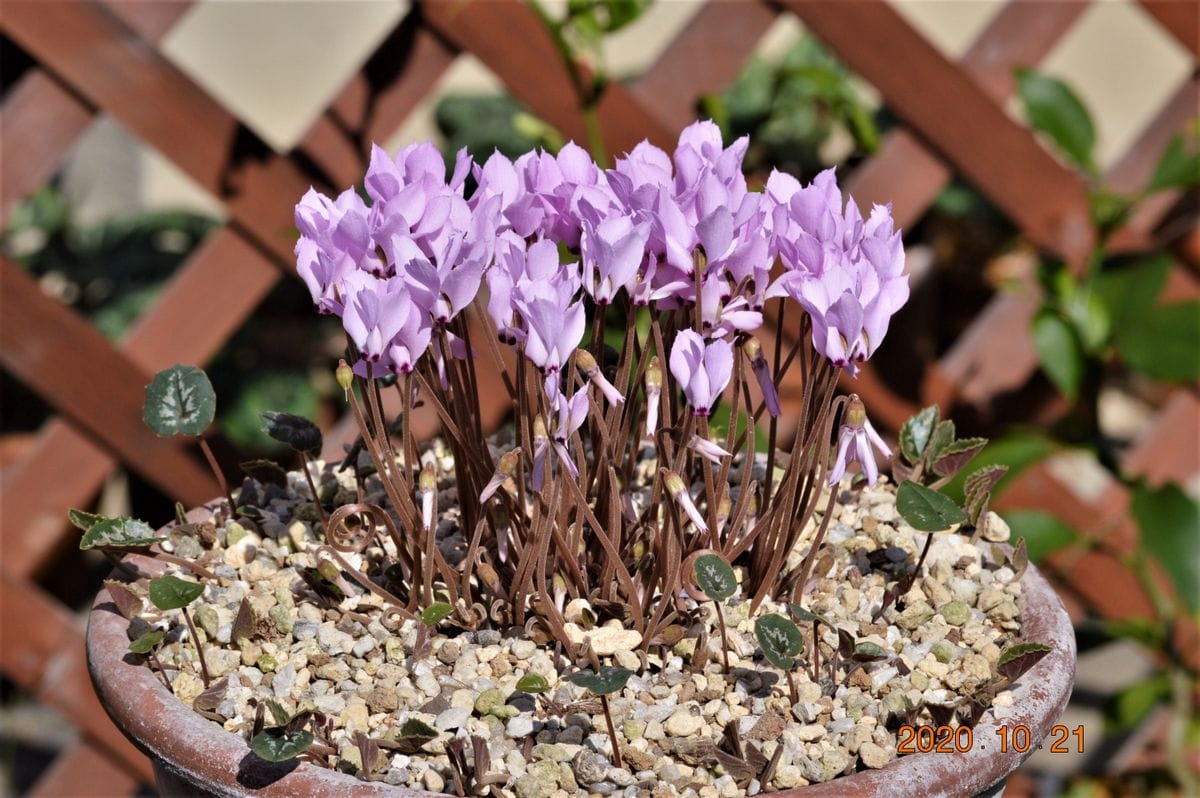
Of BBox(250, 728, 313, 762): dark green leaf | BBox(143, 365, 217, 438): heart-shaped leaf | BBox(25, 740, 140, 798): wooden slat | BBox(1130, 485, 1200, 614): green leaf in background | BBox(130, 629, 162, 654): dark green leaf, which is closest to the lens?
BBox(250, 728, 313, 762): dark green leaf

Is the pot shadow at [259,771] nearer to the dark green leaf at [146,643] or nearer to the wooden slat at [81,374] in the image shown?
the dark green leaf at [146,643]

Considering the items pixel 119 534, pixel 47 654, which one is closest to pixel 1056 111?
pixel 119 534

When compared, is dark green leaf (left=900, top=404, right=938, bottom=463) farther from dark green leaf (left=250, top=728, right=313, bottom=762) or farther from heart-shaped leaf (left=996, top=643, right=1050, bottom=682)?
dark green leaf (left=250, top=728, right=313, bottom=762)

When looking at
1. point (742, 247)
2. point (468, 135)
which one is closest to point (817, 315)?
point (742, 247)

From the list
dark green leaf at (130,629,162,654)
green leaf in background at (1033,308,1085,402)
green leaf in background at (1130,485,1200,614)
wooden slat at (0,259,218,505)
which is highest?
green leaf in background at (1033,308,1085,402)

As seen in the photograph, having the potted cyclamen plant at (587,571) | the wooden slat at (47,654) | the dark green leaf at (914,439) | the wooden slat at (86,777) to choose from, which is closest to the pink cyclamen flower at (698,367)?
the potted cyclamen plant at (587,571)

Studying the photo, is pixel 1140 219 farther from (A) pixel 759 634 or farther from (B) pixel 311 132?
(A) pixel 759 634

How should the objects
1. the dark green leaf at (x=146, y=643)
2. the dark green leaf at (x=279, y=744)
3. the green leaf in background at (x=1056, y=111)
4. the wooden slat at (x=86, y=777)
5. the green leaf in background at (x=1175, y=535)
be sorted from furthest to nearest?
1. the wooden slat at (x=86, y=777)
2. the green leaf in background at (x=1056, y=111)
3. the green leaf in background at (x=1175, y=535)
4. the dark green leaf at (x=146, y=643)
5. the dark green leaf at (x=279, y=744)

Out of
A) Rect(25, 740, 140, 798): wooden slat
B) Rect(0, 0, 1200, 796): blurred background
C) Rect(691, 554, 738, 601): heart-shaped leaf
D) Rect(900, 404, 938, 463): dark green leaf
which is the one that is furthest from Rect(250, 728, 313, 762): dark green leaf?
Rect(25, 740, 140, 798): wooden slat
